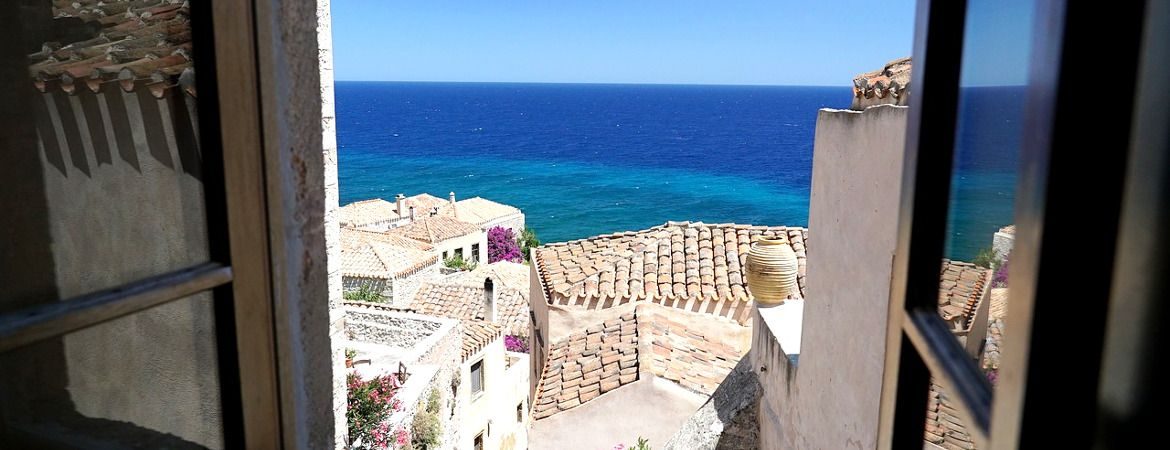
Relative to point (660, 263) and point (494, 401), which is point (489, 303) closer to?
point (494, 401)

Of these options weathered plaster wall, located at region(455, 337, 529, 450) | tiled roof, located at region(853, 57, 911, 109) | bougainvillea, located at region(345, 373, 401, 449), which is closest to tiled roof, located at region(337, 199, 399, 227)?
weathered plaster wall, located at region(455, 337, 529, 450)

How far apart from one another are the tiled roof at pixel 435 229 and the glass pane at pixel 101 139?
29083 mm

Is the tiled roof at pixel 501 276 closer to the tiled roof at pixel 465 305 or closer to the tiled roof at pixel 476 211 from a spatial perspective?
the tiled roof at pixel 465 305

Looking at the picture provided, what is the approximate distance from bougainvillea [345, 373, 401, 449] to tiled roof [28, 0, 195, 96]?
264 inches

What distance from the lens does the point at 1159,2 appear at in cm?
70

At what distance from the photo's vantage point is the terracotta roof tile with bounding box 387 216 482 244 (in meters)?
30.4

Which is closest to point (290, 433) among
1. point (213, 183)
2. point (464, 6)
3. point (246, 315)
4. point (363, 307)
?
point (246, 315)

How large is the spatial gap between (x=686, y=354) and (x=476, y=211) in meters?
31.4

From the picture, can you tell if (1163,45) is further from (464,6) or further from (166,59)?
(464,6)

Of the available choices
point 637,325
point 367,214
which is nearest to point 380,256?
point 367,214

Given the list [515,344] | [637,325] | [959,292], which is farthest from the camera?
[515,344]

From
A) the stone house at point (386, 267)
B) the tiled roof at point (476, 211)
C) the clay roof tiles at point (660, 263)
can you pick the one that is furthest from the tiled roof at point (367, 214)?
the clay roof tiles at point (660, 263)

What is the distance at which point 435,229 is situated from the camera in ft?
102

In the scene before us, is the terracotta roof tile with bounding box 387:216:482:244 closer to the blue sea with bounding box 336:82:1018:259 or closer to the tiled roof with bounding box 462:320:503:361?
the tiled roof with bounding box 462:320:503:361
